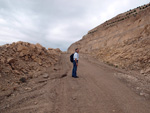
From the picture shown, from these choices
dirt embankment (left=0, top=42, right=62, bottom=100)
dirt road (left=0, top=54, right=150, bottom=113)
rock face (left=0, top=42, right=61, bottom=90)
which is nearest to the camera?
dirt road (left=0, top=54, right=150, bottom=113)

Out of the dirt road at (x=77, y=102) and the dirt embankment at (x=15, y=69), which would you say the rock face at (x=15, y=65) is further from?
the dirt road at (x=77, y=102)

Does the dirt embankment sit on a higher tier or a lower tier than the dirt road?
higher

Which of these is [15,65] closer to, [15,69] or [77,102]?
[15,69]

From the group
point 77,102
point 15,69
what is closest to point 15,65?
point 15,69

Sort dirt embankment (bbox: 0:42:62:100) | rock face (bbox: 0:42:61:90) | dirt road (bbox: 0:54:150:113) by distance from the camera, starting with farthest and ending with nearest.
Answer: rock face (bbox: 0:42:61:90)
dirt embankment (bbox: 0:42:62:100)
dirt road (bbox: 0:54:150:113)

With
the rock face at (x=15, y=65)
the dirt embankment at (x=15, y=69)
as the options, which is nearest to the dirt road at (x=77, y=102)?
the dirt embankment at (x=15, y=69)

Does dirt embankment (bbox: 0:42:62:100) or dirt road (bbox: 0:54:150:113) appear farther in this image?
dirt embankment (bbox: 0:42:62:100)

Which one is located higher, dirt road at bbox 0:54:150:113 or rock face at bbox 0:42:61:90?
rock face at bbox 0:42:61:90

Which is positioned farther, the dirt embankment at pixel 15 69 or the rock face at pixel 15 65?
the rock face at pixel 15 65

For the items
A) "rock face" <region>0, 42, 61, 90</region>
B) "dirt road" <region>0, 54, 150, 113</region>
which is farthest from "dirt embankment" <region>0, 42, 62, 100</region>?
"dirt road" <region>0, 54, 150, 113</region>

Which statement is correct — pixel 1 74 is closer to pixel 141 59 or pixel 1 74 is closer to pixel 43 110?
pixel 43 110

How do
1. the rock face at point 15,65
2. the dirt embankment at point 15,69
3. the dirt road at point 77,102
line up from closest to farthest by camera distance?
1. the dirt road at point 77,102
2. the dirt embankment at point 15,69
3. the rock face at point 15,65

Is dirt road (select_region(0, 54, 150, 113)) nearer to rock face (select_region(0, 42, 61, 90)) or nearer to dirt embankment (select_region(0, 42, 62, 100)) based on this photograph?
dirt embankment (select_region(0, 42, 62, 100))

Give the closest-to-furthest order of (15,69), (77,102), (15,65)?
1. (77,102)
2. (15,69)
3. (15,65)
